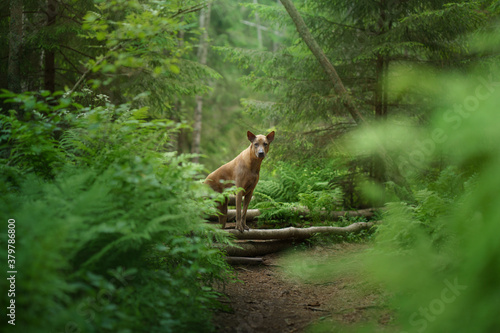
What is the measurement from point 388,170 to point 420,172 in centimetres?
82

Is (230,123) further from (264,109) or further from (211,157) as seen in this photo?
(264,109)

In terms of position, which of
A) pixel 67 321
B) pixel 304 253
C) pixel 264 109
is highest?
pixel 264 109

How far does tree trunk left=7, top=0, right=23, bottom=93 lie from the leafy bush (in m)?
3.78

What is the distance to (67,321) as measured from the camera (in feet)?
6.67

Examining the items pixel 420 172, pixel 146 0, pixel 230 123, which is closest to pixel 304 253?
pixel 420 172

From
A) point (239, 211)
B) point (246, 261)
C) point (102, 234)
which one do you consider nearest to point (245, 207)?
point (239, 211)

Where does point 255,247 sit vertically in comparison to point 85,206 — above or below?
below

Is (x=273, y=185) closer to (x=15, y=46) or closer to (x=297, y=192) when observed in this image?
(x=297, y=192)

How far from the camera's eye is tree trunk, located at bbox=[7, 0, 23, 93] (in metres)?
6.62

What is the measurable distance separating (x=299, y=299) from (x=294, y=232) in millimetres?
2070

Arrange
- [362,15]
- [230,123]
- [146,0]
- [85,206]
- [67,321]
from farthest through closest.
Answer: [230,123], [362,15], [146,0], [85,206], [67,321]

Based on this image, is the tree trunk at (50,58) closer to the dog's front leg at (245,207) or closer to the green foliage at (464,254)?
the dog's front leg at (245,207)

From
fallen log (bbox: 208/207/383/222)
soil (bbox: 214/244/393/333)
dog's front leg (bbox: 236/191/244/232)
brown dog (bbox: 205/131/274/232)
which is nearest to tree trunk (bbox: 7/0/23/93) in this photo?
brown dog (bbox: 205/131/274/232)

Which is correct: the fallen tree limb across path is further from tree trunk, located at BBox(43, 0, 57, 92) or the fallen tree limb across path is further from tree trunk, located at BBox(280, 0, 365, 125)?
tree trunk, located at BBox(43, 0, 57, 92)
